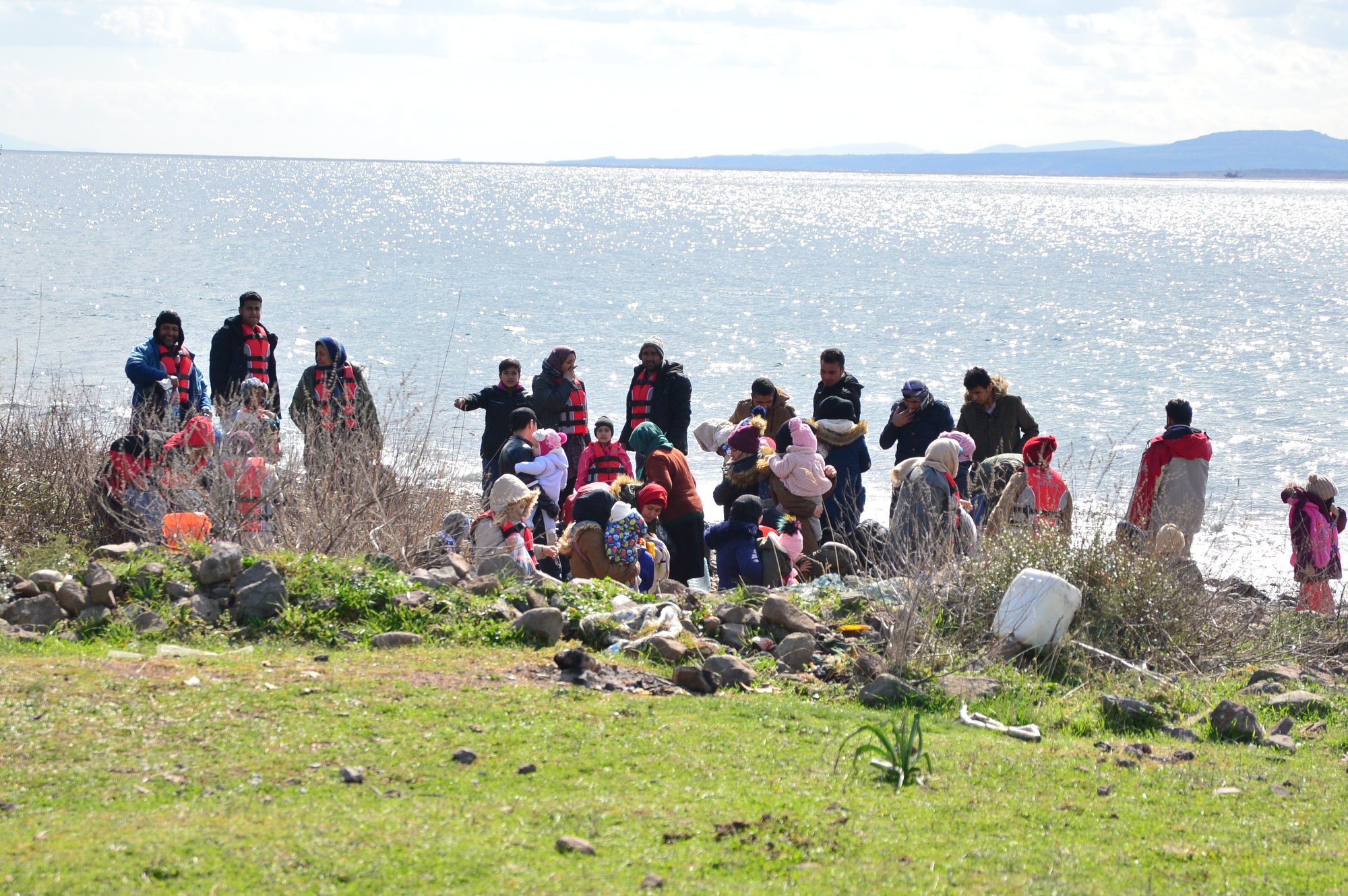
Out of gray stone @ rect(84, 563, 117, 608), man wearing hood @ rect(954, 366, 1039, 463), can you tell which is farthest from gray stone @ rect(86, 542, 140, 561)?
man wearing hood @ rect(954, 366, 1039, 463)

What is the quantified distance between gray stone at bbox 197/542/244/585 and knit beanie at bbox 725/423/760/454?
412cm

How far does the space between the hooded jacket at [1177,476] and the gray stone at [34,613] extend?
7.56m

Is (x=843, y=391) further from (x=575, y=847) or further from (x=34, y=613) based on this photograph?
(x=575, y=847)

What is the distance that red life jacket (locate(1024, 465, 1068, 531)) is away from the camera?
9.41m

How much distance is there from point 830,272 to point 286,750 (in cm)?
5987

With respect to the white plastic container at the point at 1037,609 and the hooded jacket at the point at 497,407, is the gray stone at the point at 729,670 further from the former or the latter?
the hooded jacket at the point at 497,407

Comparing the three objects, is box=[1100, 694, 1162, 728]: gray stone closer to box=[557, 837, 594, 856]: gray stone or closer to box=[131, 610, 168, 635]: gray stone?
box=[557, 837, 594, 856]: gray stone

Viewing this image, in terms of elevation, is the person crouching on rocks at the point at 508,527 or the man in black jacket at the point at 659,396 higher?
the man in black jacket at the point at 659,396

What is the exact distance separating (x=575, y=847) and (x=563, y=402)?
25.2ft

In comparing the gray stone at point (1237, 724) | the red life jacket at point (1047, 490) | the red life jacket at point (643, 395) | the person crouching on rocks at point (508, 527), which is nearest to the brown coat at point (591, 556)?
the person crouching on rocks at point (508, 527)

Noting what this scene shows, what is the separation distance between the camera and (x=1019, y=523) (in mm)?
9102

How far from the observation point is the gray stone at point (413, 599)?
774 cm

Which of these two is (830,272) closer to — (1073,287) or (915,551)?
(1073,287)

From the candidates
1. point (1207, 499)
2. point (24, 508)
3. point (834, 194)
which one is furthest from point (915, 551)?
point (834, 194)
